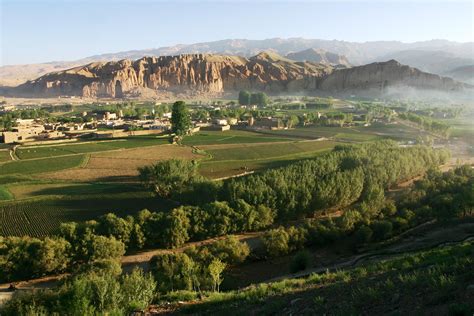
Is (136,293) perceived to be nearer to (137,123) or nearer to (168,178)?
(168,178)

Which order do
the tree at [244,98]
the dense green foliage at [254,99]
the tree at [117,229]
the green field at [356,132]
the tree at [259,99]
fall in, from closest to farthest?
the tree at [117,229], the green field at [356,132], the tree at [259,99], the dense green foliage at [254,99], the tree at [244,98]

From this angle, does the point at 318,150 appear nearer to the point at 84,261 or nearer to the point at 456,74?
the point at 84,261

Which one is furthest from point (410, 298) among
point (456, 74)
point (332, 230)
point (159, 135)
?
point (456, 74)

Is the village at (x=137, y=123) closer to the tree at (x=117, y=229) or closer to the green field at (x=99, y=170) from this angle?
Result: the green field at (x=99, y=170)

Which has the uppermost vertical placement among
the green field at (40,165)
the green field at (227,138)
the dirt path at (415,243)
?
the green field at (40,165)

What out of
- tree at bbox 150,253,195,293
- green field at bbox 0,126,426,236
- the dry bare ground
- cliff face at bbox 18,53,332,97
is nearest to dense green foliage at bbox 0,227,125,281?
tree at bbox 150,253,195,293

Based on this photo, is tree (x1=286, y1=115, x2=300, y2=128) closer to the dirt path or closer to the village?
the village

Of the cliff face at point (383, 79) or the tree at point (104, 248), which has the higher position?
the cliff face at point (383, 79)

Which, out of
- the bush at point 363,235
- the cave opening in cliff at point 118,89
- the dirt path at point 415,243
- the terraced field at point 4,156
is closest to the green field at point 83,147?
the terraced field at point 4,156
